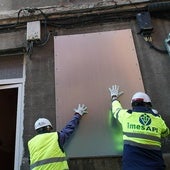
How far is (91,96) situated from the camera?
390cm

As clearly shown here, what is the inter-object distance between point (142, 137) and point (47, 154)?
105 cm

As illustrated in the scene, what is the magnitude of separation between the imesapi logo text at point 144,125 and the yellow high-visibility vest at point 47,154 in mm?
831

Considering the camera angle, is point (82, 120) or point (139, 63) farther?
point (139, 63)

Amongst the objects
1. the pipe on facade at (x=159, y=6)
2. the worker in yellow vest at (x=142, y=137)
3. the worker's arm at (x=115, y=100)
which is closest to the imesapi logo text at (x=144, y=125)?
the worker in yellow vest at (x=142, y=137)

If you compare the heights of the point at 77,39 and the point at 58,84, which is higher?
the point at 77,39

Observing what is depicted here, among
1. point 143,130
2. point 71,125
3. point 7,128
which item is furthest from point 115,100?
point 7,128

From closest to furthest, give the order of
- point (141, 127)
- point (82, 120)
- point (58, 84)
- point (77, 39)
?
point (141, 127), point (82, 120), point (58, 84), point (77, 39)

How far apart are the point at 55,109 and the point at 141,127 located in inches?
52.5

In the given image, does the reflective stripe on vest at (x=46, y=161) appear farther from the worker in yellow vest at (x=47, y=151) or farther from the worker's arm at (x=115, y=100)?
the worker's arm at (x=115, y=100)

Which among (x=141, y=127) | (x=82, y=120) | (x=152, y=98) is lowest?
(x=141, y=127)

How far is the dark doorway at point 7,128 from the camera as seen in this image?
5.86 m

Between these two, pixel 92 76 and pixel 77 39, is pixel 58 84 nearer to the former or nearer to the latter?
pixel 92 76

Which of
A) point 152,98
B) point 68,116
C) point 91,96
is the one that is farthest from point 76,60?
point 152,98

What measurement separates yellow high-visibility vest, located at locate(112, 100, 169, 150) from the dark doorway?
3143mm
